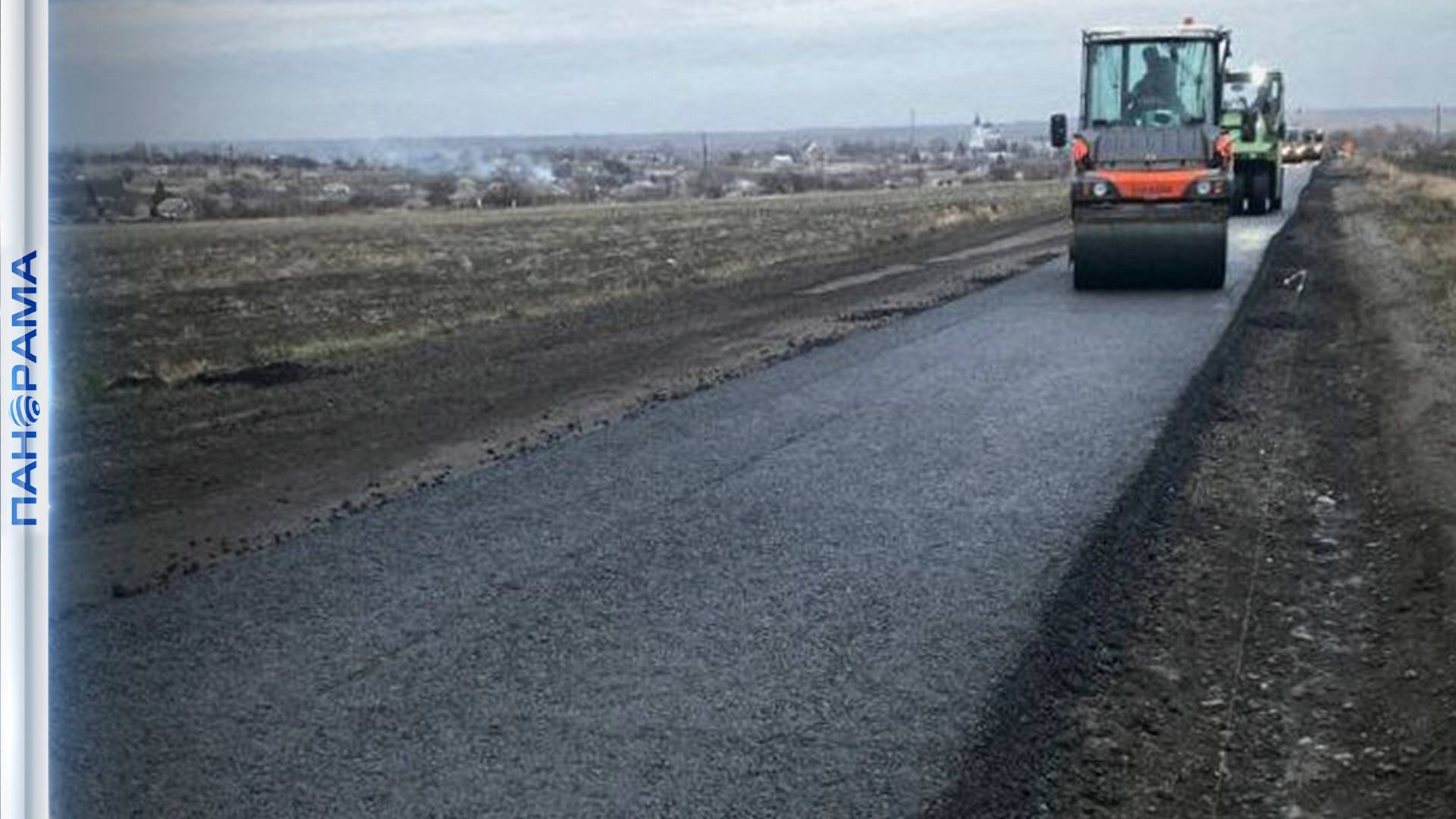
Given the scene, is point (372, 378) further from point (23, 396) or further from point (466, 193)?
point (466, 193)

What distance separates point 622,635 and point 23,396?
3639 millimetres

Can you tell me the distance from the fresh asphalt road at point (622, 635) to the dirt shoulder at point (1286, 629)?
0.40 m

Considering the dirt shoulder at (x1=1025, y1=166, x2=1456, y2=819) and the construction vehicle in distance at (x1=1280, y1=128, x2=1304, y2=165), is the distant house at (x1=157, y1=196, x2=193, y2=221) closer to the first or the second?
the dirt shoulder at (x1=1025, y1=166, x2=1456, y2=819)

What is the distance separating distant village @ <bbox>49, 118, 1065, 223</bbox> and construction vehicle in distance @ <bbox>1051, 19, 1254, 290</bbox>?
2.14 m

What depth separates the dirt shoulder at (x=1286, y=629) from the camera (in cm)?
462

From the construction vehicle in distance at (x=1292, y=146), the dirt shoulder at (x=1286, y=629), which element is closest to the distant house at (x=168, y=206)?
the dirt shoulder at (x=1286, y=629)

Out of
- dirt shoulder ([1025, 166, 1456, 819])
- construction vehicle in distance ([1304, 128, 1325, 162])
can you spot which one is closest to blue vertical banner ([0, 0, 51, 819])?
dirt shoulder ([1025, 166, 1456, 819])

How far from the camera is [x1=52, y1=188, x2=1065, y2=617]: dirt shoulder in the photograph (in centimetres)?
792

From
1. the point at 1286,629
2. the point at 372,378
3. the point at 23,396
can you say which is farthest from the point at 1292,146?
the point at 23,396

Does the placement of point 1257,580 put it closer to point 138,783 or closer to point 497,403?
point 138,783

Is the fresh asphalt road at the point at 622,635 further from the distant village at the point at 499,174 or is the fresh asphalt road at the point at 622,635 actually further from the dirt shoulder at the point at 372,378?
the distant village at the point at 499,174

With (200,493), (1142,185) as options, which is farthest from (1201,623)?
(1142,185)

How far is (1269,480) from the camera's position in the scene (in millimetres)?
9078

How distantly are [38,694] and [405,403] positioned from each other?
968 centimetres
